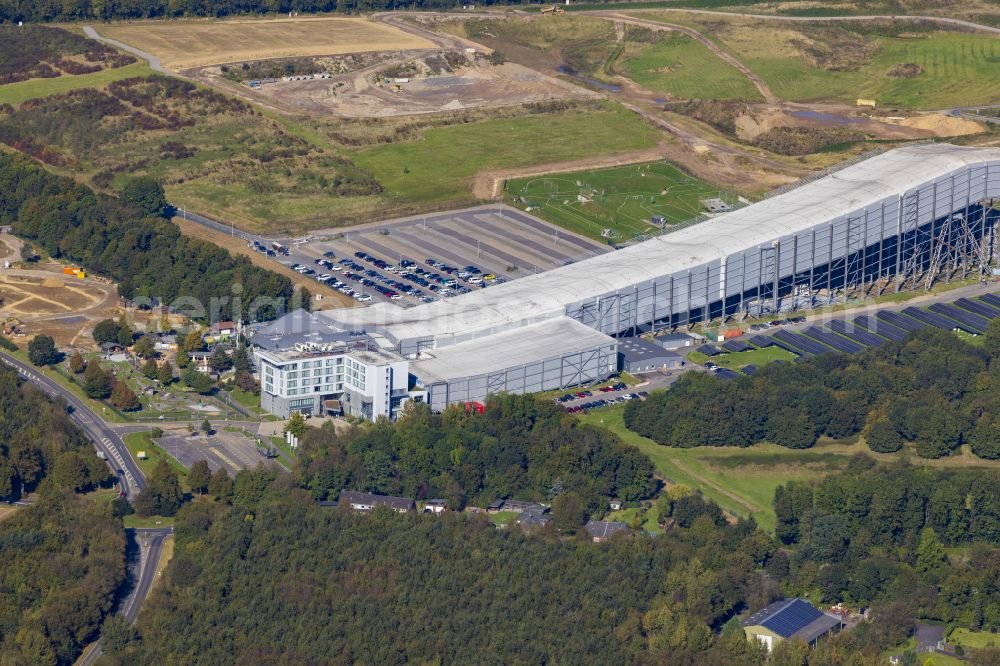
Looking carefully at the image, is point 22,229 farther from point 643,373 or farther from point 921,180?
point 921,180

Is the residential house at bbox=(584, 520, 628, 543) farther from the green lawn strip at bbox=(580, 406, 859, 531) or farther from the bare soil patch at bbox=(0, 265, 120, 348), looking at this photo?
the bare soil patch at bbox=(0, 265, 120, 348)

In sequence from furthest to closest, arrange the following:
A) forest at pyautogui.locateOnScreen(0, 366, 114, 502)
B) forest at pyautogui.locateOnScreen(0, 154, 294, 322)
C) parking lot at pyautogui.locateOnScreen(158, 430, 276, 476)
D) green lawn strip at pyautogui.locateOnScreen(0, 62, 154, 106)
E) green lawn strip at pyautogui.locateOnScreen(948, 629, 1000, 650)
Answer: green lawn strip at pyautogui.locateOnScreen(0, 62, 154, 106) → forest at pyautogui.locateOnScreen(0, 154, 294, 322) → parking lot at pyautogui.locateOnScreen(158, 430, 276, 476) → forest at pyautogui.locateOnScreen(0, 366, 114, 502) → green lawn strip at pyautogui.locateOnScreen(948, 629, 1000, 650)

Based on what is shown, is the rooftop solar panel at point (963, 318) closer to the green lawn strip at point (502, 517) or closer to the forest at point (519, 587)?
the forest at point (519, 587)

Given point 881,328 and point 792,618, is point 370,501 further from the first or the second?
point 881,328

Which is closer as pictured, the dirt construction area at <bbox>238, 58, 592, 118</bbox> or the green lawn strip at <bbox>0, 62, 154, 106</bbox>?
the green lawn strip at <bbox>0, 62, 154, 106</bbox>

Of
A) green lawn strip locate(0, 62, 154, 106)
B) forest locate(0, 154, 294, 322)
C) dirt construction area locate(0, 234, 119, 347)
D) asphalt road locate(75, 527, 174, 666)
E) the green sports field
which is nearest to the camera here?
asphalt road locate(75, 527, 174, 666)

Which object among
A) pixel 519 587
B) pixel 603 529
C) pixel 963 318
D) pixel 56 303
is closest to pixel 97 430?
pixel 56 303

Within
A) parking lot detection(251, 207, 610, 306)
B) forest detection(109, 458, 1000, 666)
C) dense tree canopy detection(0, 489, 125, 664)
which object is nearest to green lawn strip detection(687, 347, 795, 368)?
parking lot detection(251, 207, 610, 306)

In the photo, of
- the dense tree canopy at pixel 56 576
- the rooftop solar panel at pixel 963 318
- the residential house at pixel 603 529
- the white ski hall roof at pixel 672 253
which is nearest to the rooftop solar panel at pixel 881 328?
the rooftop solar panel at pixel 963 318
